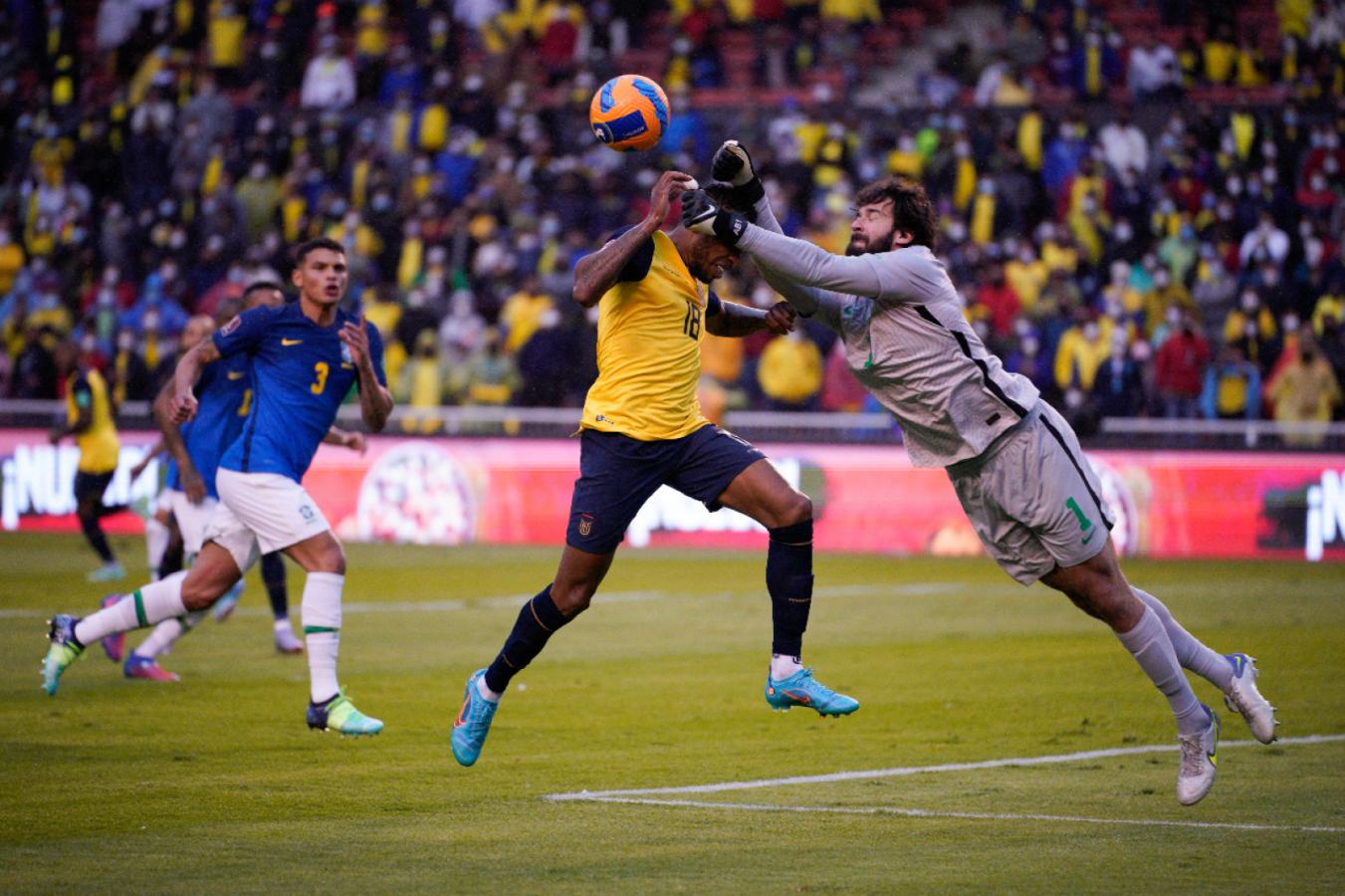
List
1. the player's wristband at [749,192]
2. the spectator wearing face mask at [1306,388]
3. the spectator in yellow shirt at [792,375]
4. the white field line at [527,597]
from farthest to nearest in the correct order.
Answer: the spectator in yellow shirt at [792,375] → the spectator wearing face mask at [1306,388] → the white field line at [527,597] → the player's wristband at [749,192]

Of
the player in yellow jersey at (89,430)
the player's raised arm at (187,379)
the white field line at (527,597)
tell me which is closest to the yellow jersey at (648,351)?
the player's raised arm at (187,379)

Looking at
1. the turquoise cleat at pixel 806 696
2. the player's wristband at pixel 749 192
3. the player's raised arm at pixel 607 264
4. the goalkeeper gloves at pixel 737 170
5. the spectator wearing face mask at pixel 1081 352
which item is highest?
the goalkeeper gloves at pixel 737 170

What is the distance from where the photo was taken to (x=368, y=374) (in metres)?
9.97

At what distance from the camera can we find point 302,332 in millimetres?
10109

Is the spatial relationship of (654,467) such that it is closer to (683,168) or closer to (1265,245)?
(1265,245)

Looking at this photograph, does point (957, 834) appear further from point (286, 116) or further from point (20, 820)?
point (286, 116)

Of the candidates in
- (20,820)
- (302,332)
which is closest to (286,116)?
(302,332)

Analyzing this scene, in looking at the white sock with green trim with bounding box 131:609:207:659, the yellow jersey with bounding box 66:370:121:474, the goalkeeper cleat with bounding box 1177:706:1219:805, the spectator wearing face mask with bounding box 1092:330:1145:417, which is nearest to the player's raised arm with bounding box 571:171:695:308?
the goalkeeper cleat with bounding box 1177:706:1219:805

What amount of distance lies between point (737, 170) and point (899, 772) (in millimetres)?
2963

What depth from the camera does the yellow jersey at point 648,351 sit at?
855 centimetres

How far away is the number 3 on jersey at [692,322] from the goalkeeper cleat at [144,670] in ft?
17.1

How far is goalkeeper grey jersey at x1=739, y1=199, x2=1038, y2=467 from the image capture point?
768 centimetres

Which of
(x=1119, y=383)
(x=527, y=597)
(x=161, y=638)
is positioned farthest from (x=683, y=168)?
(x=161, y=638)

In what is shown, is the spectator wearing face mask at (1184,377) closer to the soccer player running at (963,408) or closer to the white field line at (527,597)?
the white field line at (527,597)
